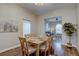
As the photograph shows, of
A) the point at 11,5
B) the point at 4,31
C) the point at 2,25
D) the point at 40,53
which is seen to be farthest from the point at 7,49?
the point at 11,5

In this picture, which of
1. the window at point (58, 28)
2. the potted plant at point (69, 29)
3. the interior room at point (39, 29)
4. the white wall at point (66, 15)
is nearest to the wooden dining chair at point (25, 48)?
the interior room at point (39, 29)

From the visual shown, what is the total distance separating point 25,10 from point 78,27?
1.12 meters

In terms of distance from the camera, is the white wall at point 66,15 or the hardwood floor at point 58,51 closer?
the hardwood floor at point 58,51

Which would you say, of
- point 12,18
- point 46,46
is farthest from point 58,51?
point 12,18

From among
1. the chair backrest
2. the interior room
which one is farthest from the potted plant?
the chair backrest

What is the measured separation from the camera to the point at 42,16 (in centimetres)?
198

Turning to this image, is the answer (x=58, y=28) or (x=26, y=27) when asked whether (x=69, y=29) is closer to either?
(x=58, y=28)

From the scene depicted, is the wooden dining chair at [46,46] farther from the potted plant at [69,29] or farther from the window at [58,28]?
the potted plant at [69,29]

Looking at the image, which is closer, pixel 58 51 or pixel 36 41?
pixel 58 51

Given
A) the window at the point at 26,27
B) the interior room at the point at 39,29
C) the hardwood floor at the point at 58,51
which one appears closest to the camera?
the hardwood floor at the point at 58,51

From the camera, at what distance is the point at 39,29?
1.96 metres

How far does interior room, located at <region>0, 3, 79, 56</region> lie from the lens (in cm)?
181

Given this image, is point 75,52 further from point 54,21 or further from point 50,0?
point 50,0

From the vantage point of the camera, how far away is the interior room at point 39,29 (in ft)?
5.94
